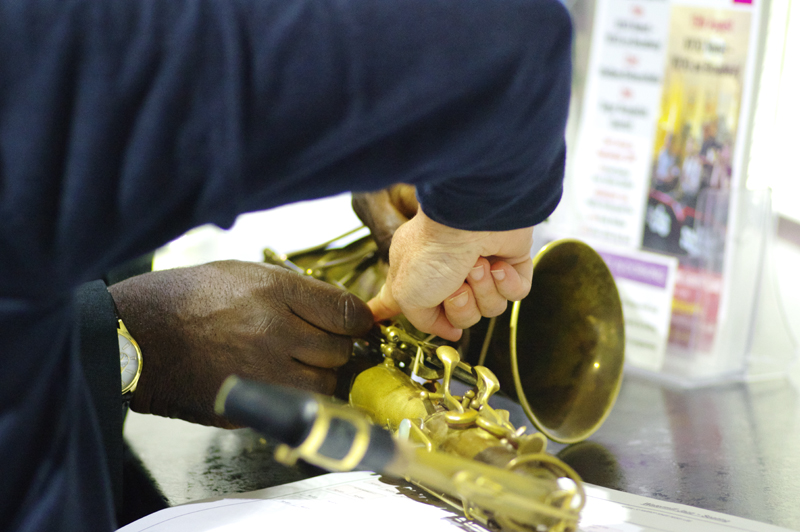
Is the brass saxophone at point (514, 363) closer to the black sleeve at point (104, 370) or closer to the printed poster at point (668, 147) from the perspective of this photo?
the black sleeve at point (104, 370)

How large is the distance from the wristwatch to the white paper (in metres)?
0.16

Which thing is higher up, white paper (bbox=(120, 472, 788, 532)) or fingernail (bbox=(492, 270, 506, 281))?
fingernail (bbox=(492, 270, 506, 281))

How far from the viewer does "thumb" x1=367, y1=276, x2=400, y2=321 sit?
660mm

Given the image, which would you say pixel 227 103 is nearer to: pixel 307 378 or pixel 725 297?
pixel 307 378

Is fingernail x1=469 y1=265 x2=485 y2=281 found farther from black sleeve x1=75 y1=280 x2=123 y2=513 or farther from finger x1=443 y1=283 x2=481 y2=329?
black sleeve x1=75 y1=280 x2=123 y2=513

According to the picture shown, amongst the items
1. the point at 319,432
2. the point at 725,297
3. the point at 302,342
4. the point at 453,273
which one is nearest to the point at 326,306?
the point at 302,342

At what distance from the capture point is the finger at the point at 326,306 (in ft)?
2.11

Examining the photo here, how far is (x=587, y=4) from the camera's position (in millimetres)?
1205

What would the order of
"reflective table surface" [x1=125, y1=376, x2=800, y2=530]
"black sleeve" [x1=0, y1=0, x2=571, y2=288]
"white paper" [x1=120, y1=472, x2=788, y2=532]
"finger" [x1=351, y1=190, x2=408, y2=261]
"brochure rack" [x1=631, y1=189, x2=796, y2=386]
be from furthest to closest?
"brochure rack" [x1=631, y1=189, x2=796, y2=386], "finger" [x1=351, y1=190, x2=408, y2=261], "reflective table surface" [x1=125, y1=376, x2=800, y2=530], "white paper" [x1=120, y1=472, x2=788, y2=532], "black sleeve" [x1=0, y1=0, x2=571, y2=288]

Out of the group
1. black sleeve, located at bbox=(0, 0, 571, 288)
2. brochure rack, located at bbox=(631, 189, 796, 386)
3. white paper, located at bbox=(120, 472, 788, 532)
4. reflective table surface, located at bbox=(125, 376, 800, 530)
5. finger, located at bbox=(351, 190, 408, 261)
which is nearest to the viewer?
black sleeve, located at bbox=(0, 0, 571, 288)

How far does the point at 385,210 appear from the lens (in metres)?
0.77

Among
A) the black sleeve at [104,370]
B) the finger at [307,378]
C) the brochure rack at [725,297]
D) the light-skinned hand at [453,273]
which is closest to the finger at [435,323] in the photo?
the light-skinned hand at [453,273]

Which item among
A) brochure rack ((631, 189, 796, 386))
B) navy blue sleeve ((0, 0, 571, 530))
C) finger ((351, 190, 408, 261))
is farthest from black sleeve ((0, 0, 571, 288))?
brochure rack ((631, 189, 796, 386))

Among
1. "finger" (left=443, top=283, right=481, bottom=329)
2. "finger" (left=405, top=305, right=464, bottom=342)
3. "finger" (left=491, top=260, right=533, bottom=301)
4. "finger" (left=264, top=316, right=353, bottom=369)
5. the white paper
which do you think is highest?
"finger" (left=491, top=260, right=533, bottom=301)
